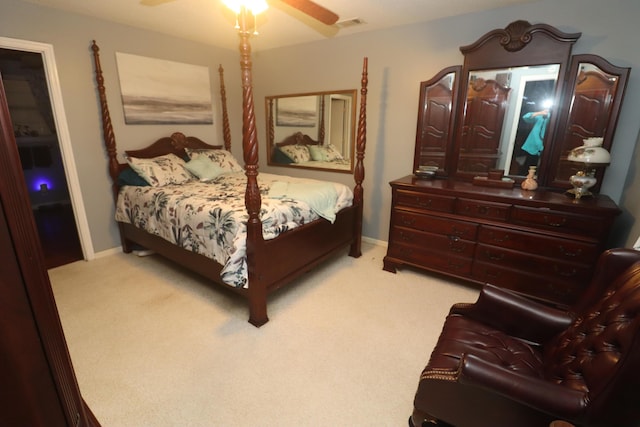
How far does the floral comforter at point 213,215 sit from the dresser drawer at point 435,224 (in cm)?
59

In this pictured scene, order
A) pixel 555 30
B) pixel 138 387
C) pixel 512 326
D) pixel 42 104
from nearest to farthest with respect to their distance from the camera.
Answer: pixel 512 326 → pixel 138 387 → pixel 555 30 → pixel 42 104

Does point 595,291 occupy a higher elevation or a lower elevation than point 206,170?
lower

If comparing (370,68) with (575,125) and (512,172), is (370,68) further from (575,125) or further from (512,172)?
(575,125)

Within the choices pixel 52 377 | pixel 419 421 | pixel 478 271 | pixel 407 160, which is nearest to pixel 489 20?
pixel 407 160

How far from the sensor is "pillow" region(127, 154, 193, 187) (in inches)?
126

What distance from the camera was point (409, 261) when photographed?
9.75 ft

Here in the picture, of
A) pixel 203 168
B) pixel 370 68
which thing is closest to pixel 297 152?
pixel 203 168

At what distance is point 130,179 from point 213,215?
5.11 feet

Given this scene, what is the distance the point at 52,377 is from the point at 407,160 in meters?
3.24

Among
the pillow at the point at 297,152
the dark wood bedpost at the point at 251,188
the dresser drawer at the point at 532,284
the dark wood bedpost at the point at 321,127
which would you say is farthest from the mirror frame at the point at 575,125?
the pillow at the point at 297,152

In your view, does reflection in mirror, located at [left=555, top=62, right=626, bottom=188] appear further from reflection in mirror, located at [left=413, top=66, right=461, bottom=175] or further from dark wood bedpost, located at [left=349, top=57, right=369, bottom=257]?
dark wood bedpost, located at [left=349, top=57, right=369, bottom=257]

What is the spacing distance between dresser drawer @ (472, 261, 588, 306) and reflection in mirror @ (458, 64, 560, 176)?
0.93 m

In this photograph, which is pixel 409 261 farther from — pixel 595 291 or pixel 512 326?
pixel 595 291

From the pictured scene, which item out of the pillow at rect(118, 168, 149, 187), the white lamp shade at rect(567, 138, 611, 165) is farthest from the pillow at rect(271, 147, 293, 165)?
the white lamp shade at rect(567, 138, 611, 165)
